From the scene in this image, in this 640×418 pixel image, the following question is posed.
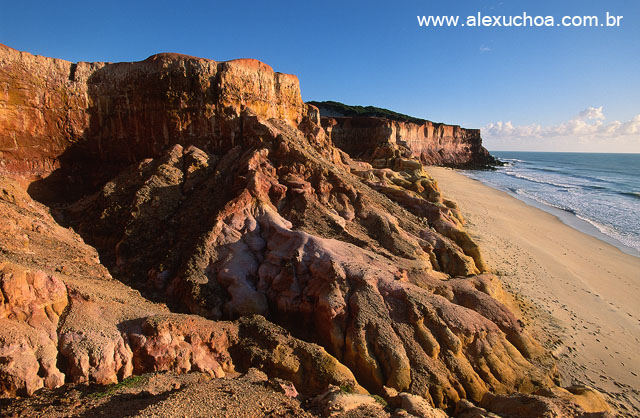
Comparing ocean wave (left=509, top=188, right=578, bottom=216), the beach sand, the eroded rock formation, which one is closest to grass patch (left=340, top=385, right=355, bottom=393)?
the eroded rock formation

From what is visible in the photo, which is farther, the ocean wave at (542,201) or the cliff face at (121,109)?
the ocean wave at (542,201)

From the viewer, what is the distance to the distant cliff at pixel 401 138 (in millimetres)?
58188

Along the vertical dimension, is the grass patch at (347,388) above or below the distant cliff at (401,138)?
below

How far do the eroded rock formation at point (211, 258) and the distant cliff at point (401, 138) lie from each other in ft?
111

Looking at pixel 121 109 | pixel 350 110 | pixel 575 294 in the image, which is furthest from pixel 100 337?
pixel 350 110

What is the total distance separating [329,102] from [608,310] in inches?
3965

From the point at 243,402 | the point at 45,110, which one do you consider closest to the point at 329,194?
the point at 243,402

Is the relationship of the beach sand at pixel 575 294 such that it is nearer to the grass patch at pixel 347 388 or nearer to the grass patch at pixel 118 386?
the grass patch at pixel 347 388

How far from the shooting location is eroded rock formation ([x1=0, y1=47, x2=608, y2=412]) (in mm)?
7867

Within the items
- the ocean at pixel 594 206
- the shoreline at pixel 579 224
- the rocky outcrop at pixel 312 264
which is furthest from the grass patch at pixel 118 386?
the ocean at pixel 594 206

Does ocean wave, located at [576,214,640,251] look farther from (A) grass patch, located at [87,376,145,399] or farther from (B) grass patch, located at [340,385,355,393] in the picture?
(A) grass patch, located at [87,376,145,399]

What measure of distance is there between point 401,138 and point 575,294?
56.0m

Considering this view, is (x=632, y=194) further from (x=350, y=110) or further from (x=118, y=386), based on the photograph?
(x=350, y=110)

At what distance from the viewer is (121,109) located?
19.1 metres
